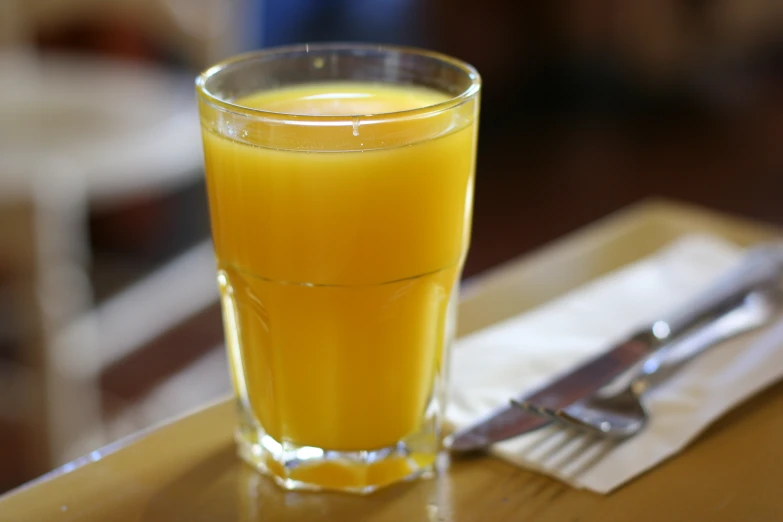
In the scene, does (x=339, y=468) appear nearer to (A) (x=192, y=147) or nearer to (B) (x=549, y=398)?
(B) (x=549, y=398)

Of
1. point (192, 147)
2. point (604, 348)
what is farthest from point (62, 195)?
point (604, 348)

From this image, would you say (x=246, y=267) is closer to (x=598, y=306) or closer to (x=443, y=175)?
(x=443, y=175)

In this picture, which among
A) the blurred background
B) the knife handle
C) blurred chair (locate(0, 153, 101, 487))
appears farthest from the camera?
the blurred background

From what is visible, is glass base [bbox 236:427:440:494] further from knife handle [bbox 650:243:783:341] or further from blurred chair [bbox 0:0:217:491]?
blurred chair [bbox 0:0:217:491]

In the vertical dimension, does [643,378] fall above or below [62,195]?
above

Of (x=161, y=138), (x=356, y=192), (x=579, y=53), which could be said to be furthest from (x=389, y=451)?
(x=579, y=53)

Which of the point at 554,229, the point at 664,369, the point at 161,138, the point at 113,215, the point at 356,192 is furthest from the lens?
the point at 554,229

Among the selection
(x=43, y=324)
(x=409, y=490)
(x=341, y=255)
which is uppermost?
(x=341, y=255)

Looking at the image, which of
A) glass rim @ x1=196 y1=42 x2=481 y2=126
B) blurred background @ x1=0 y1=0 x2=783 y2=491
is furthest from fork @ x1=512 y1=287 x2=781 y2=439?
blurred background @ x1=0 y1=0 x2=783 y2=491
